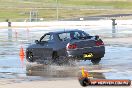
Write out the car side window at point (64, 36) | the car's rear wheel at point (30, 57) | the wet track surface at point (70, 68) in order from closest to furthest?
1. the wet track surface at point (70, 68)
2. the car side window at point (64, 36)
3. the car's rear wheel at point (30, 57)

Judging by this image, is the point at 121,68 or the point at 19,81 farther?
the point at 121,68

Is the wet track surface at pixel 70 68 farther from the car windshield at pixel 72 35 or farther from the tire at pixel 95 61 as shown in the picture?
the car windshield at pixel 72 35

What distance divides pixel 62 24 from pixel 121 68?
4958 cm

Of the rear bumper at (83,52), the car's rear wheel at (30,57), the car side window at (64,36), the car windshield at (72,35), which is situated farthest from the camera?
the car's rear wheel at (30,57)

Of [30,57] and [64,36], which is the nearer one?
[64,36]

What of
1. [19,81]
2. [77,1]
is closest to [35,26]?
[19,81]

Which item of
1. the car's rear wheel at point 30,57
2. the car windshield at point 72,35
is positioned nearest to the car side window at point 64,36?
the car windshield at point 72,35

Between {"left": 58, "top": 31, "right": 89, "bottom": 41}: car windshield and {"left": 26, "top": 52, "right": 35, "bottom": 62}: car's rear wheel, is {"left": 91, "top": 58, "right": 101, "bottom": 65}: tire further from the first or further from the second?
{"left": 26, "top": 52, "right": 35, "bottom": 62}: car's rear wheel

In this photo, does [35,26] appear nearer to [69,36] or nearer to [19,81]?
[69,36]

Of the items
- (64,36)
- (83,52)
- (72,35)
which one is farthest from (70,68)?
(64,36)

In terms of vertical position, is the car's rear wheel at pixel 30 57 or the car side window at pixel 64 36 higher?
the car side window at pixel 64 36

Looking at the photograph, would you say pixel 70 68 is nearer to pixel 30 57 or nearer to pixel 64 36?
pixel 64 36

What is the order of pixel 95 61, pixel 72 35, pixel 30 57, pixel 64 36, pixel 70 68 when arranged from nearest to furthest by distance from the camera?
pixel 70 68, pixel 72 35, pixel 95 61, pixel 64 36, pixel 30 57

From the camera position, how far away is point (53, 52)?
23.3 m
